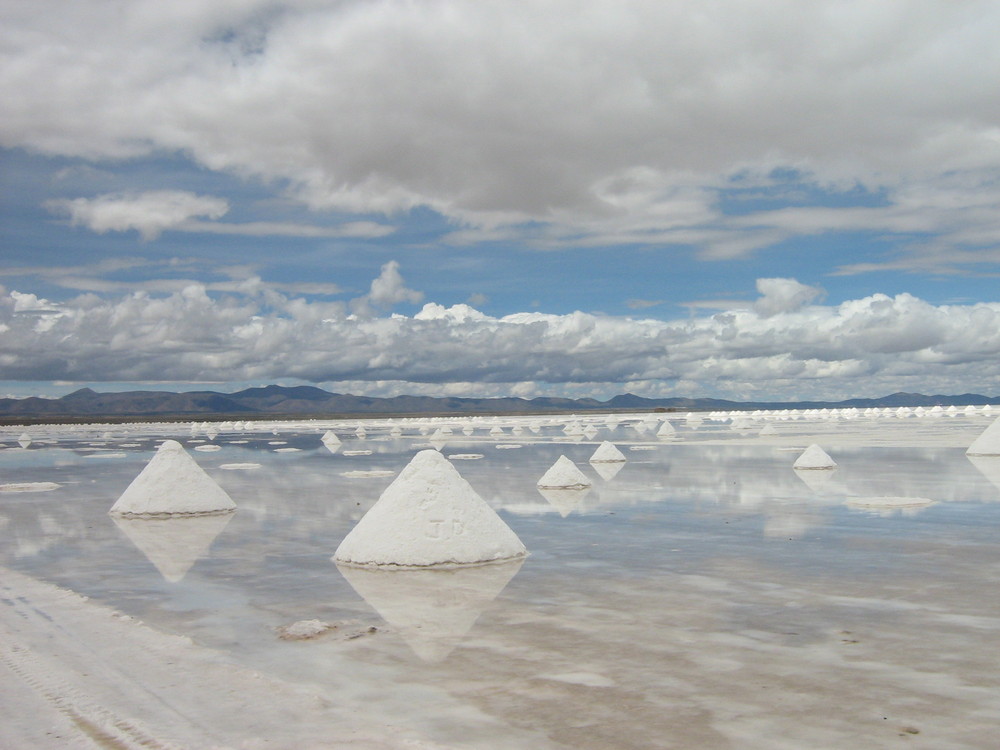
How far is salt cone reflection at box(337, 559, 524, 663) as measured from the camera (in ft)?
26.6

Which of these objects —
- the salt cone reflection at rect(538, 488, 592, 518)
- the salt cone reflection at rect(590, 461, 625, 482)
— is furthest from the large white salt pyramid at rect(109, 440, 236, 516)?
the salt cone reflection at rect(590, 461, 625, 482)

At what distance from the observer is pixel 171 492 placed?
1859cm

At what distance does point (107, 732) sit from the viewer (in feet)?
18.6

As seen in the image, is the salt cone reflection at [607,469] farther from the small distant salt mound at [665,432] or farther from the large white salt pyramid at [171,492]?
the small distant salt mound at [665,432]

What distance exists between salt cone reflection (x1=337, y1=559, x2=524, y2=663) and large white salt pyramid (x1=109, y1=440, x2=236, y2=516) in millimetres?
7967

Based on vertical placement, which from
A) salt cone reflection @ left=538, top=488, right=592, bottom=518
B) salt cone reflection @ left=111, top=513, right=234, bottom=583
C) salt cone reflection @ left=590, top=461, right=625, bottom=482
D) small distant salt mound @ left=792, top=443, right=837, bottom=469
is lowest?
salt cone reflection @ left=111, top=513, right=234, bottom=583

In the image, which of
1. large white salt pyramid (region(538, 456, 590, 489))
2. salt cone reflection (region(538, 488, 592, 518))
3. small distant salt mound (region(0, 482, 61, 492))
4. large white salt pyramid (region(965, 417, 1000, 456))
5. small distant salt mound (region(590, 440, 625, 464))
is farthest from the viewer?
small distant salt mound (region(590, 440, 625, 464))

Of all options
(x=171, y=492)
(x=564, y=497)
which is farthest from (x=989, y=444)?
(x=171, y=492)

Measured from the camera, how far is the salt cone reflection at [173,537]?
503 inches

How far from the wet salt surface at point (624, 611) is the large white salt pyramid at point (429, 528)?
1.62ft

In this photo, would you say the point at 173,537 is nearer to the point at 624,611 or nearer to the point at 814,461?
the point at 624,611

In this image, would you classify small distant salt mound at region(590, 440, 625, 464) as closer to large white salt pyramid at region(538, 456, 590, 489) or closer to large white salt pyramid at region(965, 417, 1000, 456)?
large white salt pyramid at region(538, 456, 590, 489)

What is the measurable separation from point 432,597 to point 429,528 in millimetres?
2117

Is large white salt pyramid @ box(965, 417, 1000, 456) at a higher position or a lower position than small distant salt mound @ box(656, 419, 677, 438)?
higher
